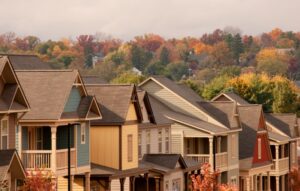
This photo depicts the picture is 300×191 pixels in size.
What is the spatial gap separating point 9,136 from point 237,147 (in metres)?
43.0

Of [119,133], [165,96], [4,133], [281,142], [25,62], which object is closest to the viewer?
[4,133]

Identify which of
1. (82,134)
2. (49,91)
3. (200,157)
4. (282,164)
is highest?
(49,91)

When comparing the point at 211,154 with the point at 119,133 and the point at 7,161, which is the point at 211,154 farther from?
the point at 7,161

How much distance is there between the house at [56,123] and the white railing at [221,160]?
24464mm

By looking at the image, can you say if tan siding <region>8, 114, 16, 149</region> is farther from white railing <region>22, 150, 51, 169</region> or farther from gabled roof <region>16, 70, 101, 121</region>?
white railing <region>22, 150, 51, 169</region>

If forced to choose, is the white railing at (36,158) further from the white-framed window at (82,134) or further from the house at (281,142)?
the house at (281,142)

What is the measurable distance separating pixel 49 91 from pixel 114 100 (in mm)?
8493

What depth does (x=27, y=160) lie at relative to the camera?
58.9 metres

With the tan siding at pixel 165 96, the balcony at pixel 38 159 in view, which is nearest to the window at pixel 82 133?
the balcony at pixel 38 159

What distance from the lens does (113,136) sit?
67.1 metres

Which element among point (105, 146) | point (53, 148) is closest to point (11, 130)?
point (53, 148)

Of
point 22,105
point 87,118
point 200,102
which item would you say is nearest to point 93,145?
point 87,118

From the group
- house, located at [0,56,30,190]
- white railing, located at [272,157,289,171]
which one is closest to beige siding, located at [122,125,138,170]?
house, located at [0,56,30,190]

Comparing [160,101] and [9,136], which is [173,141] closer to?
[160,101]
